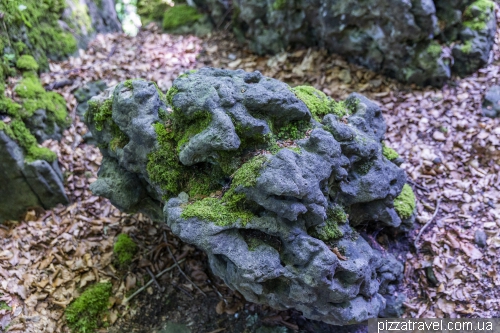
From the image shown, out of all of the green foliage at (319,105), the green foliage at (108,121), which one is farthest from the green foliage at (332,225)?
the green foliage at (108,121)

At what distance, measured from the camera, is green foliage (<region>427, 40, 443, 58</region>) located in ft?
24.9

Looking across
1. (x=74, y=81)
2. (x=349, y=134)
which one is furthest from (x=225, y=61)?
(x=349, y=134)

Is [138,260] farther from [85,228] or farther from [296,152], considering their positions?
[296,152]

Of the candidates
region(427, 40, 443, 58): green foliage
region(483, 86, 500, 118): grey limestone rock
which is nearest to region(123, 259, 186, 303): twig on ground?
region(483, 86, 500, 118): grey limestone rock

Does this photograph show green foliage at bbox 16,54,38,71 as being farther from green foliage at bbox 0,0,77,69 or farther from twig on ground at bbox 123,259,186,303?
twig on ground at bbox 123,259,186,303

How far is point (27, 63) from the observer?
705 cm

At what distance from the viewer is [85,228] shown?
6055 mm

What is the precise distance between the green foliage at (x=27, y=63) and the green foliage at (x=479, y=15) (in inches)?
346

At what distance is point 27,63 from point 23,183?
248cm

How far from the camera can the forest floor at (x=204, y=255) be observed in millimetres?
4980

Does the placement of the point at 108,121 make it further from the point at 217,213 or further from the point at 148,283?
the point at 148,283

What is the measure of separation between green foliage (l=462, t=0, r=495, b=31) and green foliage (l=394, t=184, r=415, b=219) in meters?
4.69

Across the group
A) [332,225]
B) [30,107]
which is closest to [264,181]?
[332,225]

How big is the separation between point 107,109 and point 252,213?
2.40m
